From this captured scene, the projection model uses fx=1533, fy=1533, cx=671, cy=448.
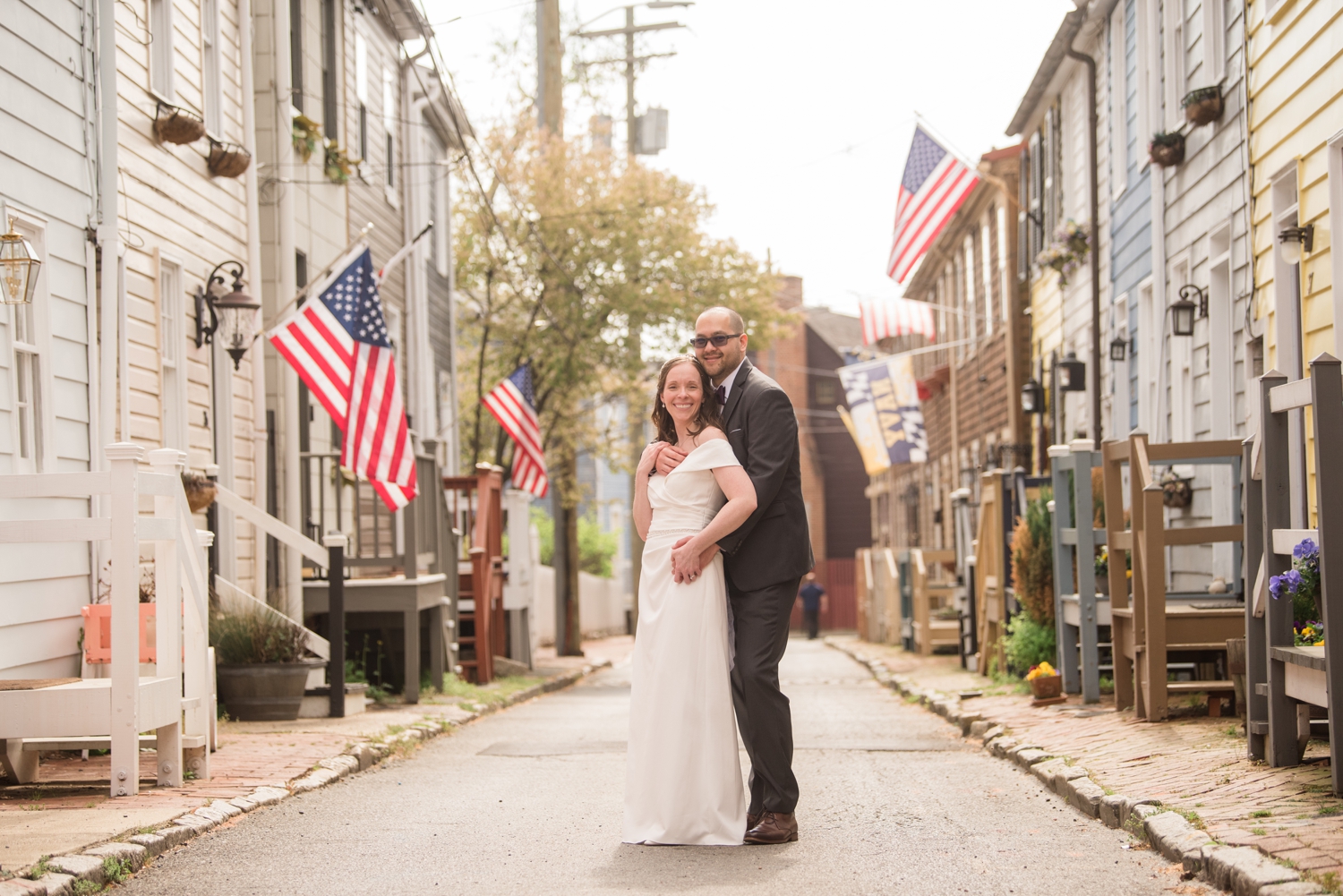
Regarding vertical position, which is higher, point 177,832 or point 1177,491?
point 1177,491

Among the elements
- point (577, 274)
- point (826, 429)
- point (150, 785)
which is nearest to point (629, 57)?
point (577, 274)

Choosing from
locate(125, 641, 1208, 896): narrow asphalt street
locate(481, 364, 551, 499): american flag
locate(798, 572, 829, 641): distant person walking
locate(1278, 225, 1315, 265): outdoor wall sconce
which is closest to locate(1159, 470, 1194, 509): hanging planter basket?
locate(1278, 225, 1315, 265): outdoor wall sconce

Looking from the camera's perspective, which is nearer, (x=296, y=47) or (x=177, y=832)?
(x=177, y=832)

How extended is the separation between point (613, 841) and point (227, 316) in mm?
8087

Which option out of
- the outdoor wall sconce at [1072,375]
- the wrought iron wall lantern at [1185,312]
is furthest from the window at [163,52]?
the outdoor wall sconce at [1072,375]

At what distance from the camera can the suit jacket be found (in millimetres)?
6195

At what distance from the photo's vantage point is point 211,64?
13320 mm

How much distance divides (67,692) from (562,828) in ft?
7.82

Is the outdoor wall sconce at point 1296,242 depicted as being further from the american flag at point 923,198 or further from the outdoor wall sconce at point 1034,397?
the outdoor wall sconce at point 1034,397

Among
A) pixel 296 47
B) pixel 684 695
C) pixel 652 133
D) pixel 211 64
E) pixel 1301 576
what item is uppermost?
pixel 652 133

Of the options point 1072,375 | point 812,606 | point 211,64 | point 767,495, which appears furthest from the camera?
point 812,606

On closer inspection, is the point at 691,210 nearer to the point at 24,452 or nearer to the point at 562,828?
the point at 24,452

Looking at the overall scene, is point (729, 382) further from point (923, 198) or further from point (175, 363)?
point (923, 198)

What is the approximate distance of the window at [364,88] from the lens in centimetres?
1822
